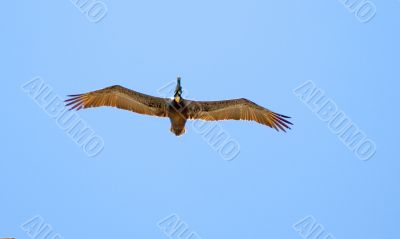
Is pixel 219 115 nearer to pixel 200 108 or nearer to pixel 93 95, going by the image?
pixel 200 108

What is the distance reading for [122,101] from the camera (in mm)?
40125

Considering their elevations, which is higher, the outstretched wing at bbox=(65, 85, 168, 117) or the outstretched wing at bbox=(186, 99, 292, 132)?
the outstretched wing at bbox=(186, 99, 292, 132)

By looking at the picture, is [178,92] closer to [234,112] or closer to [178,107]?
[178,107]

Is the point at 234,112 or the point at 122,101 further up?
the point at 234,112

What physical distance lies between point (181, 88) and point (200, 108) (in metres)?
1.34

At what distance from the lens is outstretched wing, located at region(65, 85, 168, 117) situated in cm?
3957

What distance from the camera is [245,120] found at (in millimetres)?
41312

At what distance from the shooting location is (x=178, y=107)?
40.0 metres

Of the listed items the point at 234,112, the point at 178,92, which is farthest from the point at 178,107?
the point at 234,112

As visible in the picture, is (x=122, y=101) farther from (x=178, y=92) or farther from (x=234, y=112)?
(x=234, y=112)

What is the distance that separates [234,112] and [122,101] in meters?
5.44

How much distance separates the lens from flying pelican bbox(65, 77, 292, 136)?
39.8m

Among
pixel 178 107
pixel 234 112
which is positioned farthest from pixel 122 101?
pixel 234 112

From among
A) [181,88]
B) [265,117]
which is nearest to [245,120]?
[265,117]
